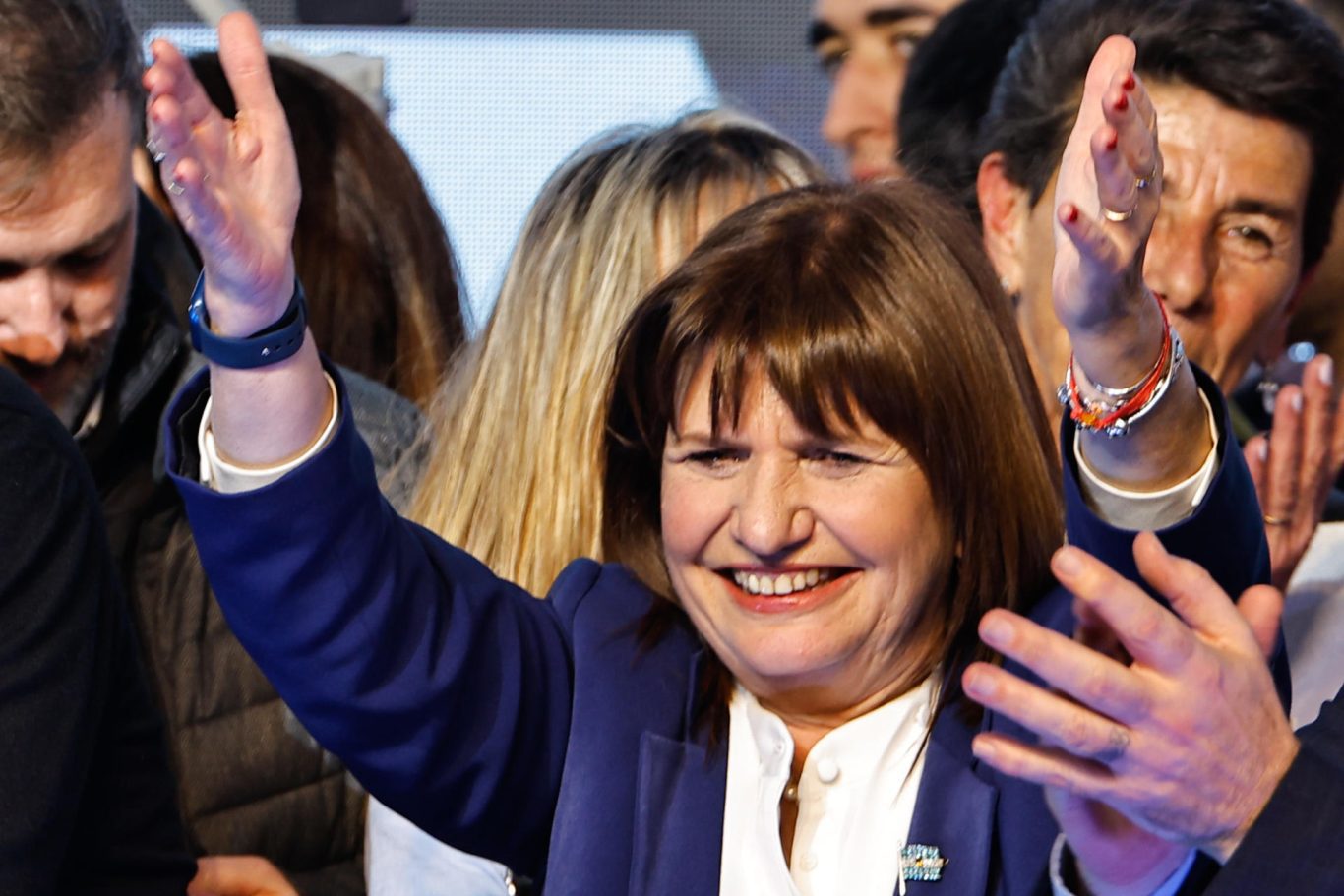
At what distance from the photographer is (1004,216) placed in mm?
2336

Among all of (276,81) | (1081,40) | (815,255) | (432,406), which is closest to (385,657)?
(815,255)

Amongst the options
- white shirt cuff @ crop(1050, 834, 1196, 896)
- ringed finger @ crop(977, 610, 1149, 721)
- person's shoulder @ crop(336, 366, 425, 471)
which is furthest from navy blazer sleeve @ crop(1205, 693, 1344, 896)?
person's shoulder @ crop(336, 366, 425, 471)

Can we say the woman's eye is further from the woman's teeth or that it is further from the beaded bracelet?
the beaded bracelet

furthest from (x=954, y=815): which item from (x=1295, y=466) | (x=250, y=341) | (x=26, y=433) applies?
(x=26, y=433)

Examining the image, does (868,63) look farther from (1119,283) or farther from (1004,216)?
(1119,283)

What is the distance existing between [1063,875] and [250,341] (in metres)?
0.67

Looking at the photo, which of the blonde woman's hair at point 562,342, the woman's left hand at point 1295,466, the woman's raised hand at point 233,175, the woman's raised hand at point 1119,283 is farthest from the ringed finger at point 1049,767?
the blonde woman's hair at point 562,342

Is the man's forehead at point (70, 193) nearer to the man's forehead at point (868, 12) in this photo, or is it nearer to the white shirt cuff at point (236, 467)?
the white shirt cuff at point (236, 467)

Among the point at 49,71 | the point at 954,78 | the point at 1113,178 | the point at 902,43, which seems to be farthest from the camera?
the point at 902,43

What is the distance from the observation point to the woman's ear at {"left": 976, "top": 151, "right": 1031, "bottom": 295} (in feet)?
7.54

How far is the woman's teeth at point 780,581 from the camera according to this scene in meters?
1.65

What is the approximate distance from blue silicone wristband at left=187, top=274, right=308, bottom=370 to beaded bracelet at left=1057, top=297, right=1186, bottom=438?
0.54 m

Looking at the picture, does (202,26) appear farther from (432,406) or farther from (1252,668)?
(1252,668)

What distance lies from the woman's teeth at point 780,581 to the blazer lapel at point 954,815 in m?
0.16
